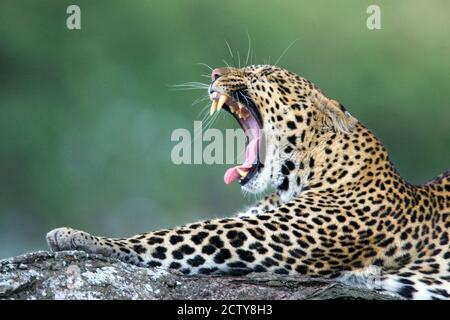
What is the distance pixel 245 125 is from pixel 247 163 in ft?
1.35

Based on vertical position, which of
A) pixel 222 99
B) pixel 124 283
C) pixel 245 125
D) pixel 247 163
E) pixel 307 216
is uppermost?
pixel 222 99

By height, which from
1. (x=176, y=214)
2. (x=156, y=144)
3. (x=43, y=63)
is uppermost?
(x=43, y=63)

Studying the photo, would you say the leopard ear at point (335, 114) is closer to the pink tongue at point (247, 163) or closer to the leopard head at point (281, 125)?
the leopard head at point (281, 125)

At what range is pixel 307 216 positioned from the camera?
7992 millimetres

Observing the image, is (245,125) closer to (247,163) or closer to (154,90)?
(247,163)

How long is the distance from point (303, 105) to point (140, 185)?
8.22 meters

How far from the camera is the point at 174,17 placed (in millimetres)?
20391

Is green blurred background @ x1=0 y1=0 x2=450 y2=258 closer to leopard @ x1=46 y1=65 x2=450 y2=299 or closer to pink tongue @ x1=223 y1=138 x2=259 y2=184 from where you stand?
pink tongue @ x1=223 y1=138 x2=259 y2=184

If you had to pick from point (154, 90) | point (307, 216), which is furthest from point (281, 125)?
point (154, 90)

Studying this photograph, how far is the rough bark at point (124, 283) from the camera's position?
6520mm

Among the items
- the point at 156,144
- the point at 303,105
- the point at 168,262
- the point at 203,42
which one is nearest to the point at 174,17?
the point at 203,42

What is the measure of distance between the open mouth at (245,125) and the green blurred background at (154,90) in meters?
6.37

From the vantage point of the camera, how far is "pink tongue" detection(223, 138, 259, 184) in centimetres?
918
